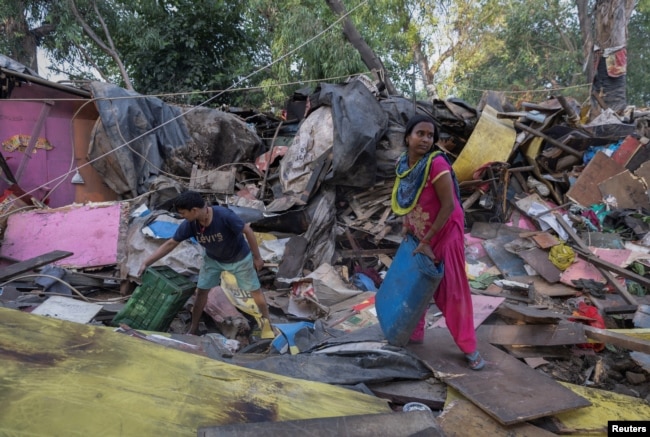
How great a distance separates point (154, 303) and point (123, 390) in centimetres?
199

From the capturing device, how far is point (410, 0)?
12281 millimetres

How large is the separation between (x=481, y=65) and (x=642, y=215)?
1465cm

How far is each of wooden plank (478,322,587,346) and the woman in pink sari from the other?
0.60 metres

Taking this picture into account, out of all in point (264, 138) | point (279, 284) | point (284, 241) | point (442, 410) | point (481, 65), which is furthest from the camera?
point (481, 65)

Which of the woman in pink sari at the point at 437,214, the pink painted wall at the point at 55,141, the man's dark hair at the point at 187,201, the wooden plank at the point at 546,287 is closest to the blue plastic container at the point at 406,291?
the woman in pink sari at the point at 437,214

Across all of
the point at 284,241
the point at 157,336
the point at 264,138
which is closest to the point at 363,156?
the point at 284,241

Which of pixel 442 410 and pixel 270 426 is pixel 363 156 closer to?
pixel 442 410

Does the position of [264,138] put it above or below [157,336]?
above

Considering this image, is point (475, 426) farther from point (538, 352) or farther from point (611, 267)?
point (611, 267)

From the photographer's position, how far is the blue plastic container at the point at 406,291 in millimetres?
2660

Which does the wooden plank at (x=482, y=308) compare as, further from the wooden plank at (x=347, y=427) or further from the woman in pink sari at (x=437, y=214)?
the wooden plank at (x=347, y=427)

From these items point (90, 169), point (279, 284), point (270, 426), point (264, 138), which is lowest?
point (279, 284)

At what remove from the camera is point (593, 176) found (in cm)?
597

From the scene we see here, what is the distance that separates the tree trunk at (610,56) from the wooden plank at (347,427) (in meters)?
7.73
